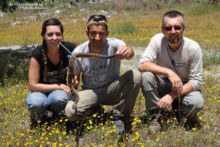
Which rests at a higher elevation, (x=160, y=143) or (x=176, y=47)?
(x=176, y=47)

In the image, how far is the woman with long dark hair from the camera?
11.3 feet

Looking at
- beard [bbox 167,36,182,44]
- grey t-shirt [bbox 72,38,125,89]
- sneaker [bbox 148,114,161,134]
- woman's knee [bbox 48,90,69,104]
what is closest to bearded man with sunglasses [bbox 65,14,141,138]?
grey t-shirt [bbox 72,38,125,89]

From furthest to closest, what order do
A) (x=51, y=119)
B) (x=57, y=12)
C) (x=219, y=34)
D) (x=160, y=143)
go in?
(x=57, y=12) → (x=219, y=34) → (x=51, y=119) → (x=160, y=143)

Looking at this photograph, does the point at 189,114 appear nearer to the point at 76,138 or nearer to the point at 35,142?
the point at 76,138

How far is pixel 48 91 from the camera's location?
3.62m

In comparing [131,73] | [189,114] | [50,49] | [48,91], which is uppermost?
[50,49]

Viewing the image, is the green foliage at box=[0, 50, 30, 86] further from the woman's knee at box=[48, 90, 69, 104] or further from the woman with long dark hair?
the woman's knee at box=[48, 90, 69, 104]

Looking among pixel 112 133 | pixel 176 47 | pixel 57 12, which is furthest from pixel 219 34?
pixel 57 12

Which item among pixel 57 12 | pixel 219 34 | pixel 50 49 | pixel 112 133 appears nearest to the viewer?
pixel 112 133

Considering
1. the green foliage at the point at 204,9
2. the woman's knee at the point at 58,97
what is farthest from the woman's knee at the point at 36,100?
the green foliage at the point at 204,9

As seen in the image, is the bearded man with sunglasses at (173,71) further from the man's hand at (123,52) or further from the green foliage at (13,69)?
the green foliage at (13,69)

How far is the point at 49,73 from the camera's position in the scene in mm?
3584

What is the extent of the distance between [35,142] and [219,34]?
10027 millimetres

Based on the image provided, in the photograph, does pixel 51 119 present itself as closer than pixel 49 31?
No
